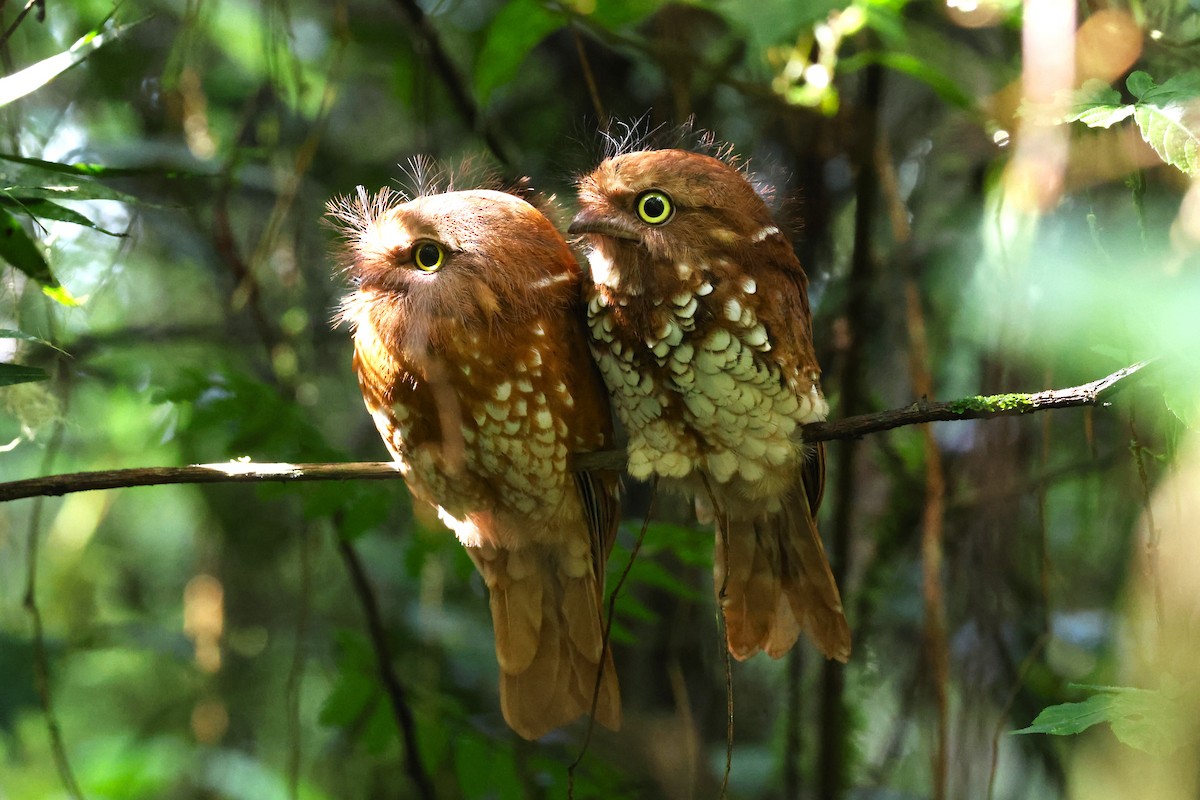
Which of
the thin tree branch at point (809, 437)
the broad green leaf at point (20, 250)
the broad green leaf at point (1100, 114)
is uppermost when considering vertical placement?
the broad green leaf at point (1100, 114)

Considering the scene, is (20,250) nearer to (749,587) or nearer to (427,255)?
(427,255)

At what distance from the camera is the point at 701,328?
5.30ft

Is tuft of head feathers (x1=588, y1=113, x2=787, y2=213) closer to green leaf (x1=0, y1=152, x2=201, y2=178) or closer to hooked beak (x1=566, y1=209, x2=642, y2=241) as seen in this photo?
hooked beak (x1=566, y1=209, x2=642, y2=241)

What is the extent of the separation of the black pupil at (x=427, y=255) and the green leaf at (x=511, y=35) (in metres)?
0.90

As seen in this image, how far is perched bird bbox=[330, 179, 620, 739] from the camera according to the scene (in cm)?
164

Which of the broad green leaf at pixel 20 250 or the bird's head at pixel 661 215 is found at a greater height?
the bird's head at pixel 661 215

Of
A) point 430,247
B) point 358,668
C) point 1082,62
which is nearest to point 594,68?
point 1082,62

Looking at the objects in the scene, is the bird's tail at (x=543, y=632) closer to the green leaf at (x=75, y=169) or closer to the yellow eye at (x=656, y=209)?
the yellow eye at (x=656, y=209)

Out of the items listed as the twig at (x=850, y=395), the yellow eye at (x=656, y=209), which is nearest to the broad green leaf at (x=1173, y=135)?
the yellow eye at (x=656, y=209)

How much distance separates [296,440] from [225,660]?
1.70 meters

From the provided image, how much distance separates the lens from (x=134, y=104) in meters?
3.41

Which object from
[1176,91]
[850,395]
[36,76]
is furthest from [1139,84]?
[36,76]

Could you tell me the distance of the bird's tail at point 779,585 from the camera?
183 cm

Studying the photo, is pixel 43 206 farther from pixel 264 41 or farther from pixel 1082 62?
pixel 1082 62
